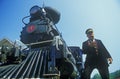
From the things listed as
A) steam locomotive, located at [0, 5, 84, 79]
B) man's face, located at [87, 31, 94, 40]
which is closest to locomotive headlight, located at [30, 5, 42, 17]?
steam locomotive, located at [0, 5, 84, 79]

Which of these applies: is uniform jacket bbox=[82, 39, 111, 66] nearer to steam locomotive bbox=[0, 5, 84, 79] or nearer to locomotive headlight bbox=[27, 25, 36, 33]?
steam locomotive bbox=[0, 5, 84, 79]

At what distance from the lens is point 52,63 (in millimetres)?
5852

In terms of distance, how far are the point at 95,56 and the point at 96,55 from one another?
0.14 feet

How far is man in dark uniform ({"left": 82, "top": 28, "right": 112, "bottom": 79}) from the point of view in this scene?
583 cm

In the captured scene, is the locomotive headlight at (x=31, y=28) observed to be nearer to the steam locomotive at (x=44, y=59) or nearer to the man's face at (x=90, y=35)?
the steam locomotive at (x=44, y=59)

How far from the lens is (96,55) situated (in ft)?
19.5

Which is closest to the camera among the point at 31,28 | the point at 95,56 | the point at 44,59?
the point at 95,56

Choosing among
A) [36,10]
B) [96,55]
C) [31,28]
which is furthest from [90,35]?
[36,10]

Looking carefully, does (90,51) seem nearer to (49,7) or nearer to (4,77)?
(4,77)

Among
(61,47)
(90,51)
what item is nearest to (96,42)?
(90,51)

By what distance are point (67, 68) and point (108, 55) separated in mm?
1441

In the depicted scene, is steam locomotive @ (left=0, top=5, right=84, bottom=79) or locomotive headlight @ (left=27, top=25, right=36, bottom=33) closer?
steam locomotive @ (left=0, top=5, right=84, bottom=79)

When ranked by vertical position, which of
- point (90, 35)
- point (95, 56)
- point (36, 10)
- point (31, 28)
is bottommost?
point (95, 56)

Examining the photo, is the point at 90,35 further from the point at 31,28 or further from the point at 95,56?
the point at 31,28
